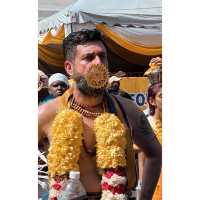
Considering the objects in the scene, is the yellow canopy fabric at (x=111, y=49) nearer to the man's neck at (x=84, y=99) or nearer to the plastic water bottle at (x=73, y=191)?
the man's neck at (x=84, y=99)

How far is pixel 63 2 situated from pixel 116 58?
39 centimetres

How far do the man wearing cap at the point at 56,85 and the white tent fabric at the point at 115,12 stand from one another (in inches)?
10.9

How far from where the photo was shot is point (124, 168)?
272 centimetres

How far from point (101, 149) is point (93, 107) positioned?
218 mm

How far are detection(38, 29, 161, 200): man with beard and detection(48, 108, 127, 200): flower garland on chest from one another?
34 millimetres

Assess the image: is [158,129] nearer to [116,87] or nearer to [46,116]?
[116,87]

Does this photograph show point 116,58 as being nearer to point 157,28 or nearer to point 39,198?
point 157,28

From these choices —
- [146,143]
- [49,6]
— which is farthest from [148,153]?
[49,6]

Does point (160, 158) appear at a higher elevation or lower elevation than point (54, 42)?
lower

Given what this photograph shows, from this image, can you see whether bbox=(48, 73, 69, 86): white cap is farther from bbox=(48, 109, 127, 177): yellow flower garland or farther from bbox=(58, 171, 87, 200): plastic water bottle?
bbox=(58, 171, 87, 200): plastic water bottle

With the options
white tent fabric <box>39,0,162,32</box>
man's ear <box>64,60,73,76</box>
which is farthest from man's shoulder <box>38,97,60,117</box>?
white tent fabric <box>39,0,162,32</box>

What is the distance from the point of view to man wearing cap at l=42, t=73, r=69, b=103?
9.02ft

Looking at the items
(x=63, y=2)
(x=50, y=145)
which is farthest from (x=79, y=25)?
(x=50, y=145)

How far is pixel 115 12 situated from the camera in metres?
2.71
